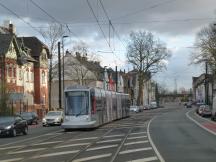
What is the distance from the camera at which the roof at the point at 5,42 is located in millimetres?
67312

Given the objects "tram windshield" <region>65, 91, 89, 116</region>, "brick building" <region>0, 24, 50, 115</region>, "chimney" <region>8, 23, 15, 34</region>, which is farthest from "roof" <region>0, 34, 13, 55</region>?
"tram windshield" <region>65, 91, 89, 116</region>

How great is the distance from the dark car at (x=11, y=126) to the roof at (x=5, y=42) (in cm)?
3222

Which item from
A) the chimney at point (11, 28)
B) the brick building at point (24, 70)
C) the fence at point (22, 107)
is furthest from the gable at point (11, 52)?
the chimney at point (11, 28)

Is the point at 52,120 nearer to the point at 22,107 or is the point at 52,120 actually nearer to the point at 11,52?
the point at 22,107

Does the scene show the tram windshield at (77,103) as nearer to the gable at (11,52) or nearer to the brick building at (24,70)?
the brick building at (24,70)

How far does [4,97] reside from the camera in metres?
55.4

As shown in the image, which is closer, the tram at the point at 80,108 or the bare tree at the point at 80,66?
the tram at the point at 80,108

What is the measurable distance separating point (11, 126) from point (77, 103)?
17.7 feet

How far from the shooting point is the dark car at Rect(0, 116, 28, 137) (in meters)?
34.2

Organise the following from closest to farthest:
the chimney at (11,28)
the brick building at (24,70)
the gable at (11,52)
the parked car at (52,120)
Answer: the parked car at (52,120), the brick building at (24,70), the gable at (11,52), the chimney at (11,28)

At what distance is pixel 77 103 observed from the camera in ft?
125

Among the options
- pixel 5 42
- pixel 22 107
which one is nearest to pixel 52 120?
pixel 22 107

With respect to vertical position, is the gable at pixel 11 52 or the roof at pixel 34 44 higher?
the roof at pixel 34 44

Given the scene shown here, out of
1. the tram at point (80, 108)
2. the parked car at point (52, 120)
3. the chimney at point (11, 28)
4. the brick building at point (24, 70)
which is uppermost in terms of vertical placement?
the chimney at point (11, 28)
